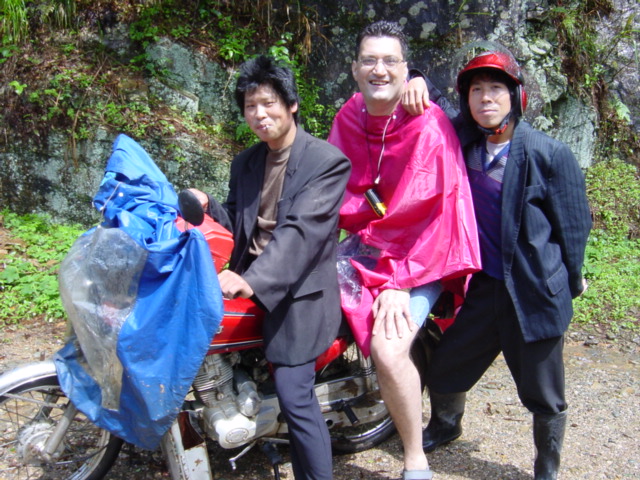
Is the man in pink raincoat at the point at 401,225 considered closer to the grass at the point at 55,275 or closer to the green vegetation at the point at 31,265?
the grass at the point at 55,275

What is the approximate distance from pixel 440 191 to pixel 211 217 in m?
1.06

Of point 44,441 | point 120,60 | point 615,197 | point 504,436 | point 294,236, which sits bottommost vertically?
point 504,436

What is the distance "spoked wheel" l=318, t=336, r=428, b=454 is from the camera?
3371mm

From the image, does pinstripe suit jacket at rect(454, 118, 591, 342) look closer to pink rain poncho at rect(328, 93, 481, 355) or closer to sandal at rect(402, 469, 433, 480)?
pink rain poncho at rect(328, 93, 481, 355)

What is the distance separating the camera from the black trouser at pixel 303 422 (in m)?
2.81

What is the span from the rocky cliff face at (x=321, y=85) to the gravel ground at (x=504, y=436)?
5.05 feet

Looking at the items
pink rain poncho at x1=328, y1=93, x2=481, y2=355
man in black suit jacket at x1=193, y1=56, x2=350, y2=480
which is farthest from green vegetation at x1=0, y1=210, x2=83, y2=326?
pink rain poncho at x1=328, y1=93, x2=481, y2=355

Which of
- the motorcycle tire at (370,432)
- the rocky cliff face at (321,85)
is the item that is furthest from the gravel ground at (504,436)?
the rocky cliff face at (321,85)

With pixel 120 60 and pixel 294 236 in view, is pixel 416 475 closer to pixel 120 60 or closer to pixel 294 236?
pixel 294 236

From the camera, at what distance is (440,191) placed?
297cm

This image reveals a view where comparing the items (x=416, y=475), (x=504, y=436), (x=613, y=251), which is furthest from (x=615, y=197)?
(x=416, y=475)

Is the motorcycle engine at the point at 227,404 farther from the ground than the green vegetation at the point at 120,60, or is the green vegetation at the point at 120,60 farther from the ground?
the green vegetation at the point at 120,60

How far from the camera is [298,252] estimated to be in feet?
8.81

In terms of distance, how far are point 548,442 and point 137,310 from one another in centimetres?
200
